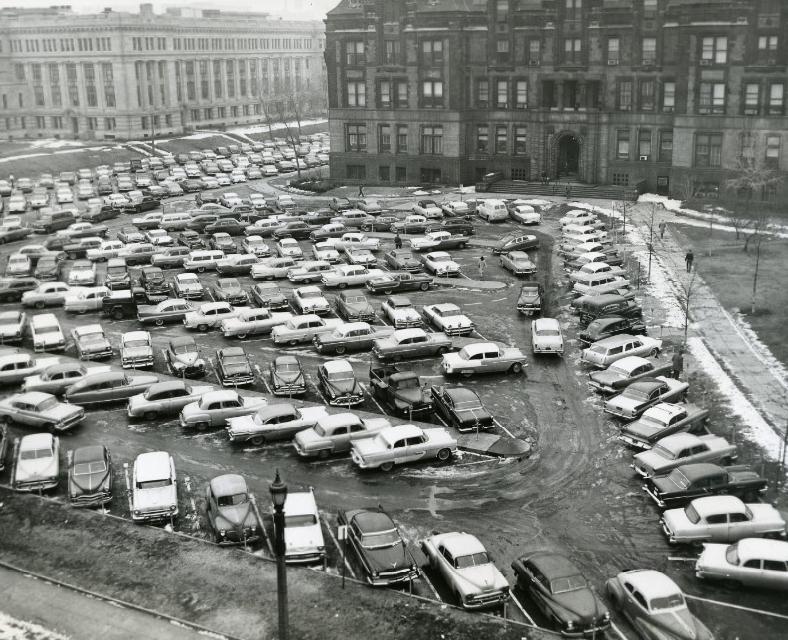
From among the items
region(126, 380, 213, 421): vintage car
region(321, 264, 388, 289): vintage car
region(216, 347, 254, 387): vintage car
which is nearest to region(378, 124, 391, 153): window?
region(321, 264, 388, 289): vintage car

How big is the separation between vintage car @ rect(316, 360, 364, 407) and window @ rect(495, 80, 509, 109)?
190ft

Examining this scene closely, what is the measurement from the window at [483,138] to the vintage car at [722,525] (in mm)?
69339

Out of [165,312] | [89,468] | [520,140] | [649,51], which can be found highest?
[649,51]

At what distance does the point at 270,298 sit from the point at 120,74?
97432 mm

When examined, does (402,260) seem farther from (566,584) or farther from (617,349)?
(566,584)

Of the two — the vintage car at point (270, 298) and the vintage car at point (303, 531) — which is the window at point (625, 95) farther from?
the vintage car at point (303, 531)

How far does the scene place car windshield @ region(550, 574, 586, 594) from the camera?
23641mm

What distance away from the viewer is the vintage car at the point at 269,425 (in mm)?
34094

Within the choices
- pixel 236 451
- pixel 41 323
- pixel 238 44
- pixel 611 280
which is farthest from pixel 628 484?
pixel 238 44

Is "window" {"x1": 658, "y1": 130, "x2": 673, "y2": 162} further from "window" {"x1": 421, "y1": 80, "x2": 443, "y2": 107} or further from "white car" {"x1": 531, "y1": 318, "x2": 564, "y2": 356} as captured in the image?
"white car" {"x1": 531, "y1": 318, "x2": 564, "y2": 356}

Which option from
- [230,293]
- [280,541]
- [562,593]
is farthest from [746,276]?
[280,541]

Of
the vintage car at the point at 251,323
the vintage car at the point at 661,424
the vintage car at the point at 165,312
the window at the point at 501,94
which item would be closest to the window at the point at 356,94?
the window at the point at 501,94

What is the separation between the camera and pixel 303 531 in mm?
26766

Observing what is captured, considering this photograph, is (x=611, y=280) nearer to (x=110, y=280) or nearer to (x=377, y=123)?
(x=110, y=280)
